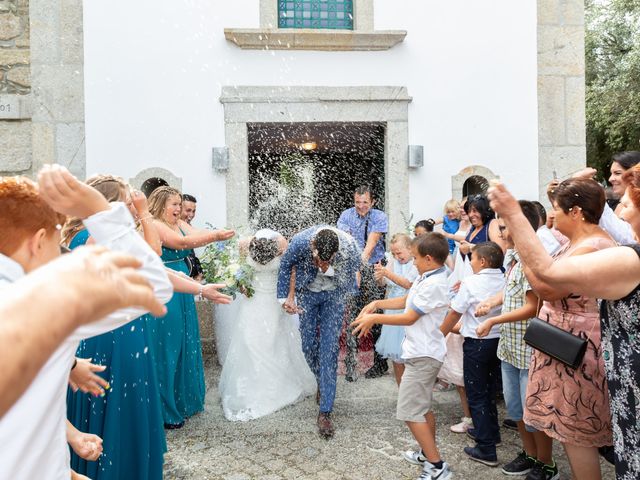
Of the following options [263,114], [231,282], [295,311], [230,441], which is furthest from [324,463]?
[263,114]

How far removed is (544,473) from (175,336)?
Answer: 318cm

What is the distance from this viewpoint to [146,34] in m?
7.64

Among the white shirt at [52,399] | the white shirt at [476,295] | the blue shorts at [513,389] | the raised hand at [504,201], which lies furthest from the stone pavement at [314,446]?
the white shirt at [52,399]

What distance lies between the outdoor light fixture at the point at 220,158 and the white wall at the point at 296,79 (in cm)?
13

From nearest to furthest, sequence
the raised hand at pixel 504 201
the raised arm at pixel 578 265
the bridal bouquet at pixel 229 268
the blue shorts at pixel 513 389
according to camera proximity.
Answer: the raised arm at pixel 578 265 → the raised hand at pixel 504 201 → the blue shorts at pixel 513 389 → the bridal bouquet at pixel 229 268

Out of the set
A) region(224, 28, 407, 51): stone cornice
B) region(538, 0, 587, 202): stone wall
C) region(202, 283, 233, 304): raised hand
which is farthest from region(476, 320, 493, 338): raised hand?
region(224, 28, 407, 51): stone cornice

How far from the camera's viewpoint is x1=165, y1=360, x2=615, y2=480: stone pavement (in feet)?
12.8

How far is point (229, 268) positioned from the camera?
5.61 m

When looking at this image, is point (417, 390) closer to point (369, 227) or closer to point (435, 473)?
point (435, 473)

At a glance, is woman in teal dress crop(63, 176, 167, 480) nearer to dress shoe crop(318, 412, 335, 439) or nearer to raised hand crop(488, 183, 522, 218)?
dress shoe crop(318, 412, 335, 439)

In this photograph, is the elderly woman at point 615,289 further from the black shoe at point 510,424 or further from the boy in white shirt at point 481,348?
the black shoe at point 510,424

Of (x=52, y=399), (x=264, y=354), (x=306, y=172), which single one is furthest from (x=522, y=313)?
(x=306, y=172)

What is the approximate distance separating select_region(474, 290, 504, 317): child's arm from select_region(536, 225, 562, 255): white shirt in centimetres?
47

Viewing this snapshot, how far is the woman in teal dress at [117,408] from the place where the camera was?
10.0ft
